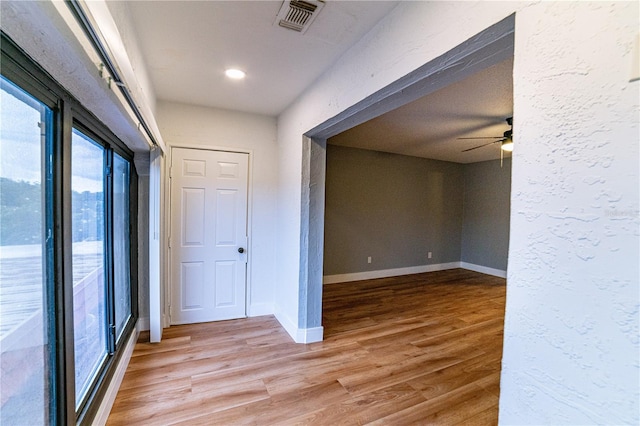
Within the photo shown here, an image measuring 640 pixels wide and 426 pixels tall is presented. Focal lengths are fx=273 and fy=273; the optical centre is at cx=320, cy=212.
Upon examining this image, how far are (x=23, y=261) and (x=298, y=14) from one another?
1690mm

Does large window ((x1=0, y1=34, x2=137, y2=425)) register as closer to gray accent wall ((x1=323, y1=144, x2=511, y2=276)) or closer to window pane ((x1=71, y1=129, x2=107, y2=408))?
window pane ((x1=71, y1=129, x2=107, y2=408))

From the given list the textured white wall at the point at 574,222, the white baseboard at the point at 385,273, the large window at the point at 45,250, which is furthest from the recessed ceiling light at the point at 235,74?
the white baseboard at the point at 385,273

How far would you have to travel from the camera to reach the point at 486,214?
19.5 feet

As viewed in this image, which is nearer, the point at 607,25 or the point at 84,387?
the point at 607,25

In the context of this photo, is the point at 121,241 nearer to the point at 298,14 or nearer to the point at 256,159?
the point at 256,159

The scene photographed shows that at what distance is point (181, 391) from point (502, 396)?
2069 millimetres

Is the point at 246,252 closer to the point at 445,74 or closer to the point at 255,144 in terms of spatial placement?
the point at 255,144

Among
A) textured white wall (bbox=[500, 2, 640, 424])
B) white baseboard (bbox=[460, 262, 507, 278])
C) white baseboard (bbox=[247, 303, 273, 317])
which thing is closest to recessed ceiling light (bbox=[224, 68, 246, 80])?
textured white wall (bbox=[500, 2, 640, 424])

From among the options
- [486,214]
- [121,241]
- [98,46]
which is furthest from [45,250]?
[486,214]

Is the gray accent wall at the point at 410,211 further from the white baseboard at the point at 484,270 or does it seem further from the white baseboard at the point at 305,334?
the white baseboard at the point at 305,334

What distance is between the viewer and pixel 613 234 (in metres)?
0.68

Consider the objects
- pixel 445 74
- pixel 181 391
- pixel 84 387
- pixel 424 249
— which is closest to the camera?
pixel 445 74

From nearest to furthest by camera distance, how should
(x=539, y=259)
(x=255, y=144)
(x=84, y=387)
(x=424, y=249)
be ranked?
(x=539, y=259) < (x=84, y=387) < (x=255, y=144) < (x=424, y=249)

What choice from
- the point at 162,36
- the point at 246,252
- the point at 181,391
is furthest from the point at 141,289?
the point at 162,36
